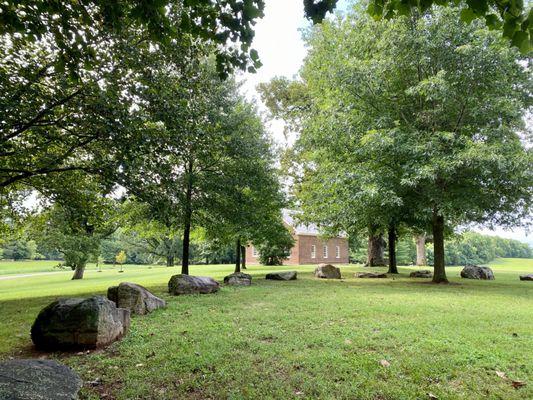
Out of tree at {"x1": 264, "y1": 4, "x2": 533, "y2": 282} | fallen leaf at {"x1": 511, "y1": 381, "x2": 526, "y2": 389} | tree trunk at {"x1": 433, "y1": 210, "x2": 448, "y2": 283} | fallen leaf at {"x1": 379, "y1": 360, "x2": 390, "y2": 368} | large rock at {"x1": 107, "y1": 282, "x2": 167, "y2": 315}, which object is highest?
tree at {"x1": 264, "y1": 4, "x2": 533, "y2": 282}

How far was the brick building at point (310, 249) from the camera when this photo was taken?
149 feet

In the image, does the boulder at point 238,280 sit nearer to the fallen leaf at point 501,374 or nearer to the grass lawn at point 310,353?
the grass lawn at point 310,353

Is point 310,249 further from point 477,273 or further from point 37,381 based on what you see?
point 37,381

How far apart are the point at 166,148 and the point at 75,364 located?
559 centimetres

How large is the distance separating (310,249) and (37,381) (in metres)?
45.1

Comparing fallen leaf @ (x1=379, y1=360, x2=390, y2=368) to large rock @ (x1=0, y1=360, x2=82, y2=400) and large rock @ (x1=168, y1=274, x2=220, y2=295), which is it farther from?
large rock @ (x1=168, y1=274, x2=220, y2=295)

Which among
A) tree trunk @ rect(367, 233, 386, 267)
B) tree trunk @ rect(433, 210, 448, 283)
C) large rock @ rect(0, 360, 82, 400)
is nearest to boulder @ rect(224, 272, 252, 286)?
tree trunk @ rect(433, 210, 448, 283)

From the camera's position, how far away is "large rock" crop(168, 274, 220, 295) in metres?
12.9

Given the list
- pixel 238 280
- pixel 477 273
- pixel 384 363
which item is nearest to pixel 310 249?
pixel 477 273

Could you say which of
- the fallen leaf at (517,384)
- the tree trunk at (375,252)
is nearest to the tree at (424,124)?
the fallen leaf at (517,384)

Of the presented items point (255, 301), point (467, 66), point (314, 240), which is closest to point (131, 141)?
point (255, 301)

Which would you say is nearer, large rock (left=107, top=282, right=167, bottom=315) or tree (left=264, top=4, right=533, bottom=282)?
large rock (left=107, top=282, right=167, bottom=315)

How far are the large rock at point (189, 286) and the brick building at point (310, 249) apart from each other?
28.4 metres

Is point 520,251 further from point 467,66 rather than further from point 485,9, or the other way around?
point 485,9
